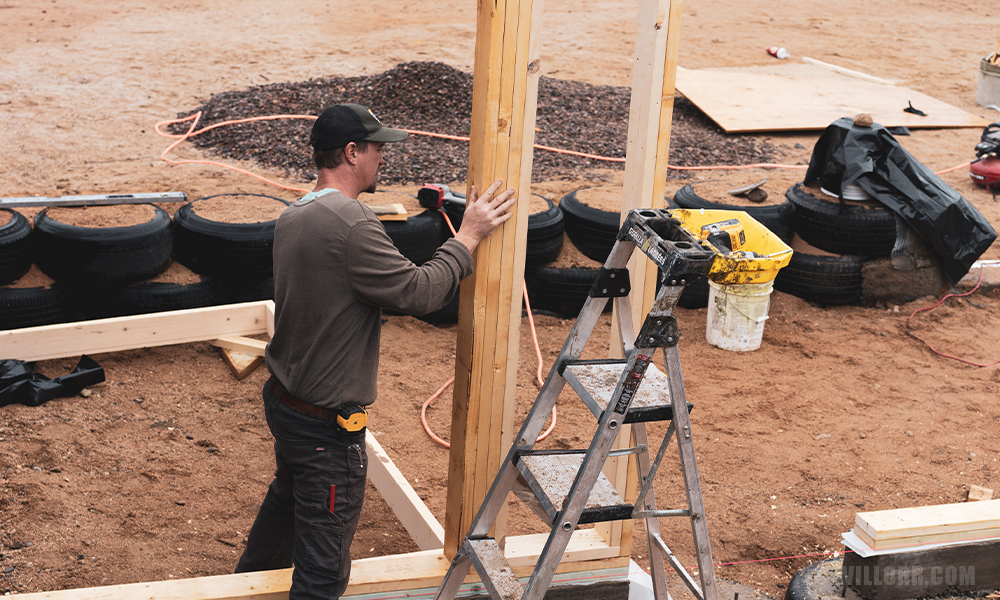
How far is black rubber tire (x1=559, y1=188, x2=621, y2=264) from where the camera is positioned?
256 inches

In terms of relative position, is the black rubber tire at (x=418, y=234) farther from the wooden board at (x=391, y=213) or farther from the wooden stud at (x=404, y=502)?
the wooden stud at (x=404, y=502)

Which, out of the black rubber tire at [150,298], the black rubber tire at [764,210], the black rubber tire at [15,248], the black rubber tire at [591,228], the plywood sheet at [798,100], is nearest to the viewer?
the black rubber tire at [15,248]

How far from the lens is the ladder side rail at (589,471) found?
8.56ft

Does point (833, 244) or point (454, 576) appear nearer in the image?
point (454, 576)

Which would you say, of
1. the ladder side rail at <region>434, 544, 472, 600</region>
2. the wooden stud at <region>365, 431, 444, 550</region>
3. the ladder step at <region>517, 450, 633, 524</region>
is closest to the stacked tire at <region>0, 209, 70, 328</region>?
the wooden stud at <region>365, 431, 444, 550</region>

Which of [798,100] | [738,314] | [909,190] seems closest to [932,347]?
[909,190]

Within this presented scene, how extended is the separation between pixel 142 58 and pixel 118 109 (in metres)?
2.68

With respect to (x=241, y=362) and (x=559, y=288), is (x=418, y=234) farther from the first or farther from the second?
(x=241, y=362)

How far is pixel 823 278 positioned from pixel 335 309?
5.28m

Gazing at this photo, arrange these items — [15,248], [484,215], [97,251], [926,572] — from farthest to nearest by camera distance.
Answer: [97,251]
[15,248]
[926,572]
[484,215]

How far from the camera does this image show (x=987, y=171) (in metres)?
9.59

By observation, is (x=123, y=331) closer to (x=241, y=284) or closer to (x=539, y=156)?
(x=241, y=284)

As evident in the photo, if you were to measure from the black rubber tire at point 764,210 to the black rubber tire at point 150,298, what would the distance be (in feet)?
12.3

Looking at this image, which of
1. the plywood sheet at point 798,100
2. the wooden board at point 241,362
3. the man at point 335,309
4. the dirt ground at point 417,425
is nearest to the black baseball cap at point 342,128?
the man at point 335,309
